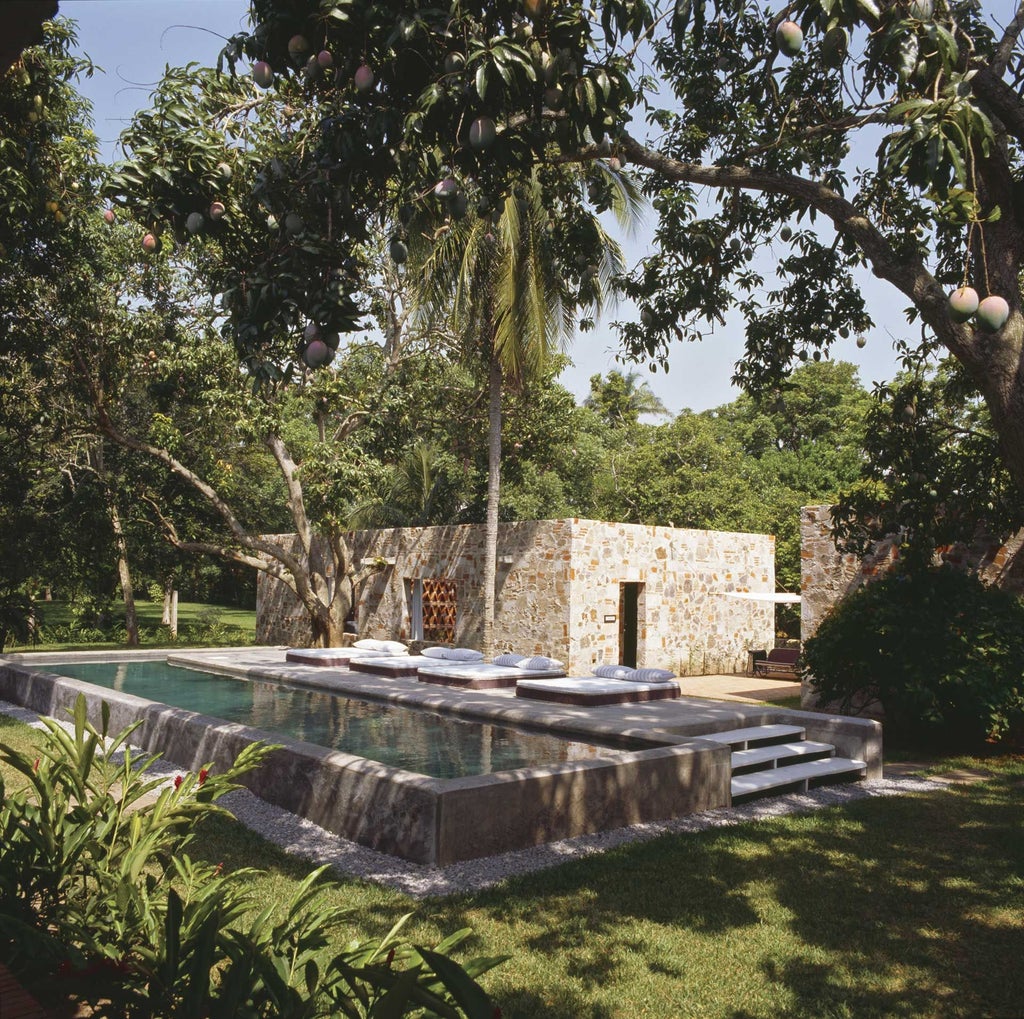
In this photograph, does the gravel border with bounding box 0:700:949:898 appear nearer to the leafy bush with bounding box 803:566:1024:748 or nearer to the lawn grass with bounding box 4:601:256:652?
the leafy bush with bounding box 803:566:1024:748

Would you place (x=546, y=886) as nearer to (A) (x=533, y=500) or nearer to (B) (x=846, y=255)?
(B) (x=846, y=255)

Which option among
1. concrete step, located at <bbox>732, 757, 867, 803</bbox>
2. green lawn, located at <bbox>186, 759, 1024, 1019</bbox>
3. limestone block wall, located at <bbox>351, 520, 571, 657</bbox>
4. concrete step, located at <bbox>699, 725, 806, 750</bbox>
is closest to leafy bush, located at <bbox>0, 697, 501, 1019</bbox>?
green lawn, located at <bbox>186, 759, 1024, 1019</bbox>

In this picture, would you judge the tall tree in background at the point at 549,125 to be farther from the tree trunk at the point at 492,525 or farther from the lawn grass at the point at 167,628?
the lawn grass at the point at 167,628

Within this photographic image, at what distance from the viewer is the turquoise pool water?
30.9 feet

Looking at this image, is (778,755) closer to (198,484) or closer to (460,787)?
(460,787)

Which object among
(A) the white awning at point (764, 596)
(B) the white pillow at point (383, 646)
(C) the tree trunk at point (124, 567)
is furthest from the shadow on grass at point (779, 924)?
(C) the tree trunk at point (124, 567)

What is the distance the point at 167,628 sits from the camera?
27172mm

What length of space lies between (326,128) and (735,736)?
6910mm

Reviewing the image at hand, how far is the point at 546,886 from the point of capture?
17.9 ft

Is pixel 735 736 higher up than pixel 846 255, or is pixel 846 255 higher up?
pixel 846 255

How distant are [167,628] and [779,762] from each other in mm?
22180

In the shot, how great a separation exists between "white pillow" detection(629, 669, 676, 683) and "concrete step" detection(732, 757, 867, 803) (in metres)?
4.08

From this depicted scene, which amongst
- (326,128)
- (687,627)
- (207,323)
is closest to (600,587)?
(687,627)

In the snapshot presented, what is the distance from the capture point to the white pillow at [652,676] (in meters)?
13.3
